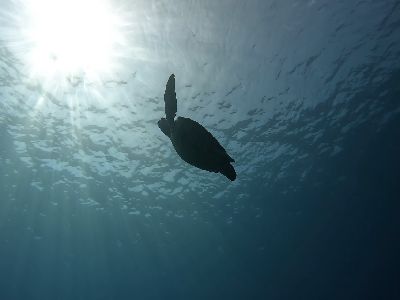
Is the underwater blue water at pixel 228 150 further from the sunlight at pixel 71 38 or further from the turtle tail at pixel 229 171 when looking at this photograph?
the turtle tail at pixel 229 171

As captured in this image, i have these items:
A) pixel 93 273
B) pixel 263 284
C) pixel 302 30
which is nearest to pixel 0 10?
pixel 302 30

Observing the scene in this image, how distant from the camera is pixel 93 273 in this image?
46.1 m

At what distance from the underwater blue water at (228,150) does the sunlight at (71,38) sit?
571 millimetres

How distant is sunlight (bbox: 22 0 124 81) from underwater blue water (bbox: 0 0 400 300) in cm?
57

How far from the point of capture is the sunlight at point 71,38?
1128 centimetres

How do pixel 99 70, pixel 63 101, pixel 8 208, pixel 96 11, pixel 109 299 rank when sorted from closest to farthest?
pixel 96 11 < pixel 99 70 < pixel 63 101 < pixel 8 208 < pixel 109 299

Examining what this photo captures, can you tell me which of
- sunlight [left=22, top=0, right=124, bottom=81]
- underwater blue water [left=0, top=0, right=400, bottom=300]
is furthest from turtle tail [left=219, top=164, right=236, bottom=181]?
sunlight [left=22, top=0, right=124, bottom=81]

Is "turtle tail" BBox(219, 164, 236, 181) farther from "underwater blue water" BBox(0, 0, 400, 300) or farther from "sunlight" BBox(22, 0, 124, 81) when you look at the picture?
"sunlight" BBox(22, 0, 124, 81)

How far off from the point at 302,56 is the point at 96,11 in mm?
8548

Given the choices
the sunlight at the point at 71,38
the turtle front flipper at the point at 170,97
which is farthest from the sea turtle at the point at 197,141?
the sunlight at the point at 71,38

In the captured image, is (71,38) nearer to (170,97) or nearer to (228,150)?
(228,150)

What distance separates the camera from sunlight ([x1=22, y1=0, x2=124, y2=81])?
444 inches

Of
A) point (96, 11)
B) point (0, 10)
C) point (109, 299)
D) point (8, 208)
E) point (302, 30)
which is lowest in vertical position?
point (302, 30)

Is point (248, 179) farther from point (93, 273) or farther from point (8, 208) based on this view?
point (93, 273)
